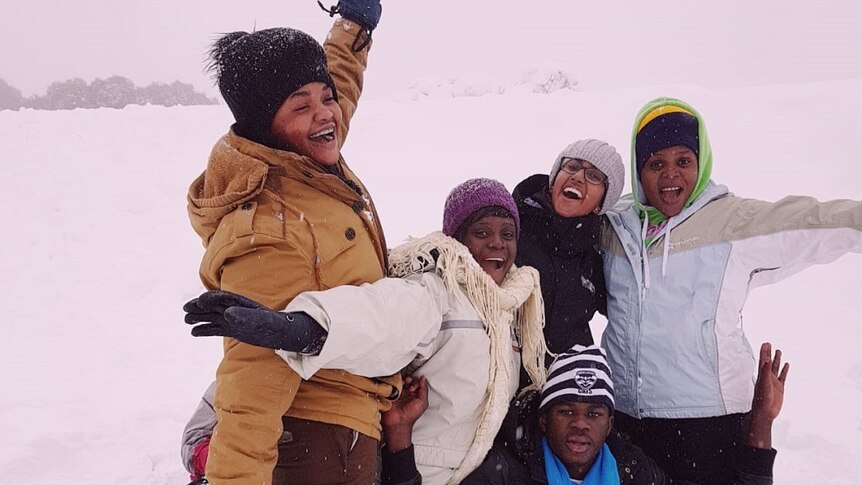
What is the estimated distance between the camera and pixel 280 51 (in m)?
2.06

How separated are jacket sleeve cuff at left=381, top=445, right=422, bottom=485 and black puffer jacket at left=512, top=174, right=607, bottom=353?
0.96 m

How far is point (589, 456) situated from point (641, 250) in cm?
97

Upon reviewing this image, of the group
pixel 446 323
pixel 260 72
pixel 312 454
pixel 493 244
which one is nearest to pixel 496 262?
pixel 493 244

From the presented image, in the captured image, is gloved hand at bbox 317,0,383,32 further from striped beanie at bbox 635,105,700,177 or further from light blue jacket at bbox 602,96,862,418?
light blue jacket at bbox 602,96,862,418

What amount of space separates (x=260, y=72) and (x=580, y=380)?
180 cm

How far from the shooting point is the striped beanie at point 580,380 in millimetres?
2629

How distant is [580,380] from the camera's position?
263 cm

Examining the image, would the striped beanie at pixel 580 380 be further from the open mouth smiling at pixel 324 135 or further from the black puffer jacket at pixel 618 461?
the open mouth smiling at pixel 324 135

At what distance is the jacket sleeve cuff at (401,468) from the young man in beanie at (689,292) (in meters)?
1.17

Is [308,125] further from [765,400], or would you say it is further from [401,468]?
[765,400]

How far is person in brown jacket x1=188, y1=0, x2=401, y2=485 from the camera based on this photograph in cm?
173

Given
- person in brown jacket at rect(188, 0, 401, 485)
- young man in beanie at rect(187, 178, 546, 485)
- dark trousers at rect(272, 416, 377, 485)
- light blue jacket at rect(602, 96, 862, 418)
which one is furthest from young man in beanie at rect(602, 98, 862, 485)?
dark trousers at rect(272, 416, 377, 485)

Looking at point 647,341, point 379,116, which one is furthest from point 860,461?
point 379,116

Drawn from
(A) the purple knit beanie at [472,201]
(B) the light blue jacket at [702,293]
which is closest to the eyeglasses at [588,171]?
(B) the light blue jacket at [702,293]
